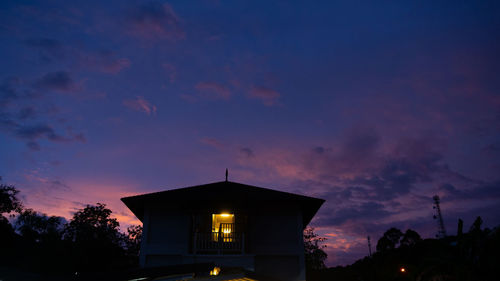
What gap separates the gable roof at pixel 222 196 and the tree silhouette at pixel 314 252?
19.9 metres

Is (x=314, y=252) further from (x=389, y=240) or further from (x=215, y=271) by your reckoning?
(x=389, y=240)

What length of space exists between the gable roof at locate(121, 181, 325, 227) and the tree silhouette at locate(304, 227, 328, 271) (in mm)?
19946

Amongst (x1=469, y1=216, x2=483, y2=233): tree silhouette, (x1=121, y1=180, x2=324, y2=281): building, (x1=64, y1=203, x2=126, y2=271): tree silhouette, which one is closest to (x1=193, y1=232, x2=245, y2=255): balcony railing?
(x1=121, y1=180, x2=324, y2=281): building

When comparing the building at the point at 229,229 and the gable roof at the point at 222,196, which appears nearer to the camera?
the building at the point at 229,229

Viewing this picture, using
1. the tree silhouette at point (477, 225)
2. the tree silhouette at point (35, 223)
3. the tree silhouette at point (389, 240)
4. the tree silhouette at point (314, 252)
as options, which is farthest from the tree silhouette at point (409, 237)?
the tree silhouette at point (35, 223)

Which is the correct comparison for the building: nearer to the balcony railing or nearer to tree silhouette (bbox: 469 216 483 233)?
the balcony railing

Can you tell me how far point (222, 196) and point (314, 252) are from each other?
76.4ft

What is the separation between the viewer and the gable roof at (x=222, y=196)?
16969mm

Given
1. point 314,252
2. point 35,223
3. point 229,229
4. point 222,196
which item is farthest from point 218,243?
point 35,223

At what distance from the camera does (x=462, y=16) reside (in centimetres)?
1669

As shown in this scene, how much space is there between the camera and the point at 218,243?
1606 cm

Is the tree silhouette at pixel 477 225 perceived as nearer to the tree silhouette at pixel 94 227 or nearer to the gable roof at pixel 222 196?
the gable roof at pixel 222 196

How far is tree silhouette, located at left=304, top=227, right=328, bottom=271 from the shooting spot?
3553cm

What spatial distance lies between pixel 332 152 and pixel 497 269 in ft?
48.3
